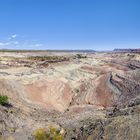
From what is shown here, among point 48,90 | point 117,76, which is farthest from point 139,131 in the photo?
point 117,76

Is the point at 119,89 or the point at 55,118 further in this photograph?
the point at 119,89

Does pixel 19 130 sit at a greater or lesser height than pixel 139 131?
lesser

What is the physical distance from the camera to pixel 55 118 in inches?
1334

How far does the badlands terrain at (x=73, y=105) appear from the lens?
22.2 metres

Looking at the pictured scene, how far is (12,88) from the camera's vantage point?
39.8 metres

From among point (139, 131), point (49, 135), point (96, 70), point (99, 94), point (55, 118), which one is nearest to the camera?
point (139, 131)

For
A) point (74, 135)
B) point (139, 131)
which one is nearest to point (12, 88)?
point (74, 135)

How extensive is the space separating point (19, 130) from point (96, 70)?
34.2 metres

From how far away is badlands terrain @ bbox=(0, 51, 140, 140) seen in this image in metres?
22.2

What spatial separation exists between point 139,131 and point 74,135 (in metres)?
5.13

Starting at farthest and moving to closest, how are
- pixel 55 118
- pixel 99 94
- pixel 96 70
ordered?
1. pixel 96 70
2. pixel 99 94
3. pixel 55 118

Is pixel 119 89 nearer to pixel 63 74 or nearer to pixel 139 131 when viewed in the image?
pixel 63 74

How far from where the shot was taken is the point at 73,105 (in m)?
40.7

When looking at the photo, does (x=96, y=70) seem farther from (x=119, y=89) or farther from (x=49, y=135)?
(x=49, y=135)
